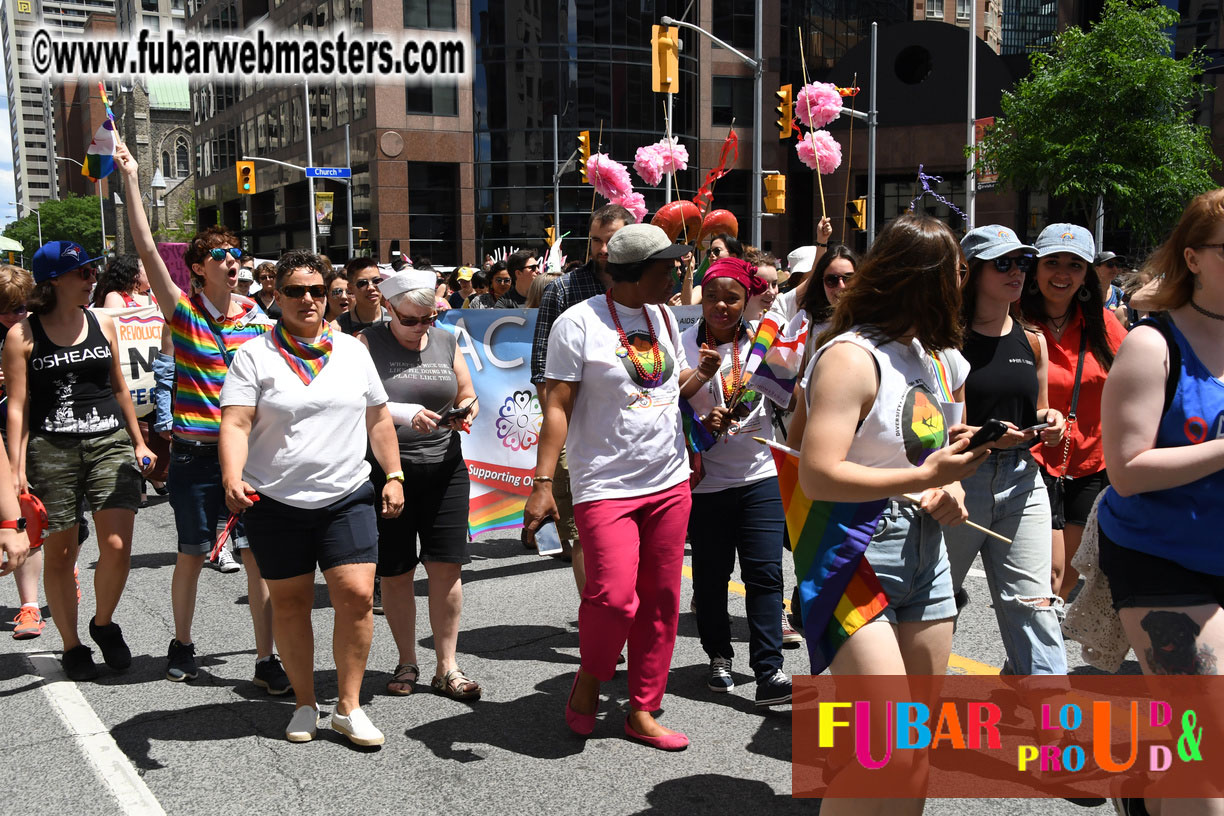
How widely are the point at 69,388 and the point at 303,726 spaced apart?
2210 millimetres

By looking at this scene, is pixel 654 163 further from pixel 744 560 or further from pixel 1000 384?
pixel 1000 384

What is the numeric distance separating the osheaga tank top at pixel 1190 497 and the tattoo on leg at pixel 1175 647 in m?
0.14

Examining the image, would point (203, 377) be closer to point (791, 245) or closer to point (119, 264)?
point (119, 264)

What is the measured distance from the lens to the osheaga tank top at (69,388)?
5367mm

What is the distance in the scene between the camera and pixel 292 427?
4.25m

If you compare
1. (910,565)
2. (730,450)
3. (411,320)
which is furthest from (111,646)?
(910,565)

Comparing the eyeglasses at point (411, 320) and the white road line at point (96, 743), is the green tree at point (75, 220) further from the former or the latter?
the eyeglasses at point (411, 320)

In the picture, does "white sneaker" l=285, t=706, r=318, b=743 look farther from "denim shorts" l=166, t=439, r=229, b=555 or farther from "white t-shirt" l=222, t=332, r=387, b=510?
"denim shorts" l=166, t=439, r=229, b=555

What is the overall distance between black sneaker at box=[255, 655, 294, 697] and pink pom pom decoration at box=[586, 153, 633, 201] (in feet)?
17.8

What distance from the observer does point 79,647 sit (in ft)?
17.6

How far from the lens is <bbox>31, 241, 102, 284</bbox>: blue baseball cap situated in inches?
208

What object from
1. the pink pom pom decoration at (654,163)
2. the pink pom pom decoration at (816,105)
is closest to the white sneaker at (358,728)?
the pink pom pom decoration at (654,163)

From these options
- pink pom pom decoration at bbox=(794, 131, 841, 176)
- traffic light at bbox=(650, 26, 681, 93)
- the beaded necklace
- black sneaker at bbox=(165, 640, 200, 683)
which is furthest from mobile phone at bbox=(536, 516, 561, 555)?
traffic light at bbox=(650, 26, 681, 93)

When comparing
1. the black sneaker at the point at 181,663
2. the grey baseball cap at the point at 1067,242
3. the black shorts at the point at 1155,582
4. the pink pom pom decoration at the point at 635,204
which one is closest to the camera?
the black shorts at the point at 1155,582
